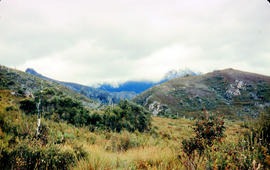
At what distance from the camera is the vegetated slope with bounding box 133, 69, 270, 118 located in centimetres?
6451

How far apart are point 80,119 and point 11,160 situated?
9.04 m

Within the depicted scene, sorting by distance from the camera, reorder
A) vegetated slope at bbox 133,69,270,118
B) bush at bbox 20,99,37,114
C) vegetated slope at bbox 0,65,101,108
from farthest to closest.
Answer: vegetated slope at bbox 133,69,270,118, vegetated slope at bbox 0,65,101,108, bush at bbox 20,99,37,114

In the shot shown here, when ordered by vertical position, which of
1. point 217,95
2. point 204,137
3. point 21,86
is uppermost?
point 21,86

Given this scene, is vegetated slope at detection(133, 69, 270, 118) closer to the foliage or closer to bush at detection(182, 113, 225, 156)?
the foliage

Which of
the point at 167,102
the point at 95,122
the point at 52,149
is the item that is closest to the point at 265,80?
the point at 167,102

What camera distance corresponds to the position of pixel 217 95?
254 ft

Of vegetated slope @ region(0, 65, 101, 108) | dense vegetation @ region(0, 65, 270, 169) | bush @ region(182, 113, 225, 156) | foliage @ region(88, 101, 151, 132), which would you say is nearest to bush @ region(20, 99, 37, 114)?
dense vegetation @ region(0, 65, 270, 169)

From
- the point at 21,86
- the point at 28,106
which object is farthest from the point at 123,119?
the point at 21,86

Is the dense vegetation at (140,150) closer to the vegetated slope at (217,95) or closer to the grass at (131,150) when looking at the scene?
the grass at (131,150)

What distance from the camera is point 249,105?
66.6m

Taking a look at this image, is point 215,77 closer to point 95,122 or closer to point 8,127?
point 95,122

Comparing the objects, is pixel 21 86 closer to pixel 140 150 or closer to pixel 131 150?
pixel 131 150

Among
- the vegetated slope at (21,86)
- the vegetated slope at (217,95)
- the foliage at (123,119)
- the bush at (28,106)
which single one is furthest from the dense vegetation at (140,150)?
the vegetated slope at (217,95)

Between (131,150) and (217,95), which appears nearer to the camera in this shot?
(131,150)
